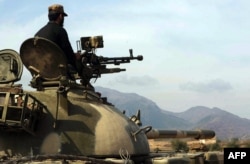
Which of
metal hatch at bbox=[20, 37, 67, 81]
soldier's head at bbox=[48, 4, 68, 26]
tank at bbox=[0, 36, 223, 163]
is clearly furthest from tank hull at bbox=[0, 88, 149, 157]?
soldier's head at bbox=[48, 4, 68, 26]

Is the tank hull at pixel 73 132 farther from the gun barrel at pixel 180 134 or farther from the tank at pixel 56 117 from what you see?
the gun barrel at pixel 180 134

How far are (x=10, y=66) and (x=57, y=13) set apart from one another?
1.18 metres

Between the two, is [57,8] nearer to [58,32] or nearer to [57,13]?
[57,13]

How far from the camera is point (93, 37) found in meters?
10.4

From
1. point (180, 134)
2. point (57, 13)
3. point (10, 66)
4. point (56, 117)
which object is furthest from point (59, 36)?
point (180, 134)

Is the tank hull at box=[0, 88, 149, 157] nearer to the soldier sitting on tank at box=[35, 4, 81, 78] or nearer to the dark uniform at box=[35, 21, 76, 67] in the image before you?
the soldier sitting on tank at box=[35, 4, 81, 78]

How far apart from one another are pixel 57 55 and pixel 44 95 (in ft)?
2.19

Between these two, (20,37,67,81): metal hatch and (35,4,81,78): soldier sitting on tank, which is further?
(35,4,81,78): soldier sitting on tank

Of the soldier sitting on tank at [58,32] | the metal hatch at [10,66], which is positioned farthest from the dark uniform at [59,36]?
the metal hatch at [10,66]

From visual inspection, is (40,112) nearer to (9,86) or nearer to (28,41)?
(9,86)

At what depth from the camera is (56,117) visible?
8.41 m

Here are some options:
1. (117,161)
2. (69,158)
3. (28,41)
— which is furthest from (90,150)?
(28,41)

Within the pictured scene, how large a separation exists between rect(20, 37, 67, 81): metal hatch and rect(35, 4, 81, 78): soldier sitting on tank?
24 centimetres

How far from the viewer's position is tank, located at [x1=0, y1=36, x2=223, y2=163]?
8.16m
